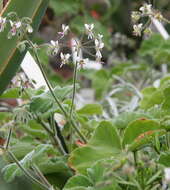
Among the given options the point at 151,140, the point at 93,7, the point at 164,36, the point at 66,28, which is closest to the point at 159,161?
the point at 151,140

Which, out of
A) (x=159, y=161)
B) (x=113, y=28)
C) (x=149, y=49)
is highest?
(x=113, y=28)

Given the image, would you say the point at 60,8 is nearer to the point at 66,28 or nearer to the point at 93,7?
the point at 93,7

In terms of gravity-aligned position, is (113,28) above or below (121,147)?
above

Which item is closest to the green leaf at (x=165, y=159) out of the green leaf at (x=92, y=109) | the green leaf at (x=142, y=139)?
the green leaf at (x=142, y=139)

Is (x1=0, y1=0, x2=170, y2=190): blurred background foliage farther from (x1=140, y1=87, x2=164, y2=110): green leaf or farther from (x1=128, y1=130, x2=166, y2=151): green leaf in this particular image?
(x1=128, y1=130, x2=166, y2=151): green leaf

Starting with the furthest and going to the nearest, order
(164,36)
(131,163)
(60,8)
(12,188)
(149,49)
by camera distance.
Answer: (60,8), (149,49), (164,36), (12,188), (131,163)

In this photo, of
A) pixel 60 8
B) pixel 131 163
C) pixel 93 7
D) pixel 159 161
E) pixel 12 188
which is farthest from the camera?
pixel 93 7

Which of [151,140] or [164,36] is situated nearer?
[151,140]
